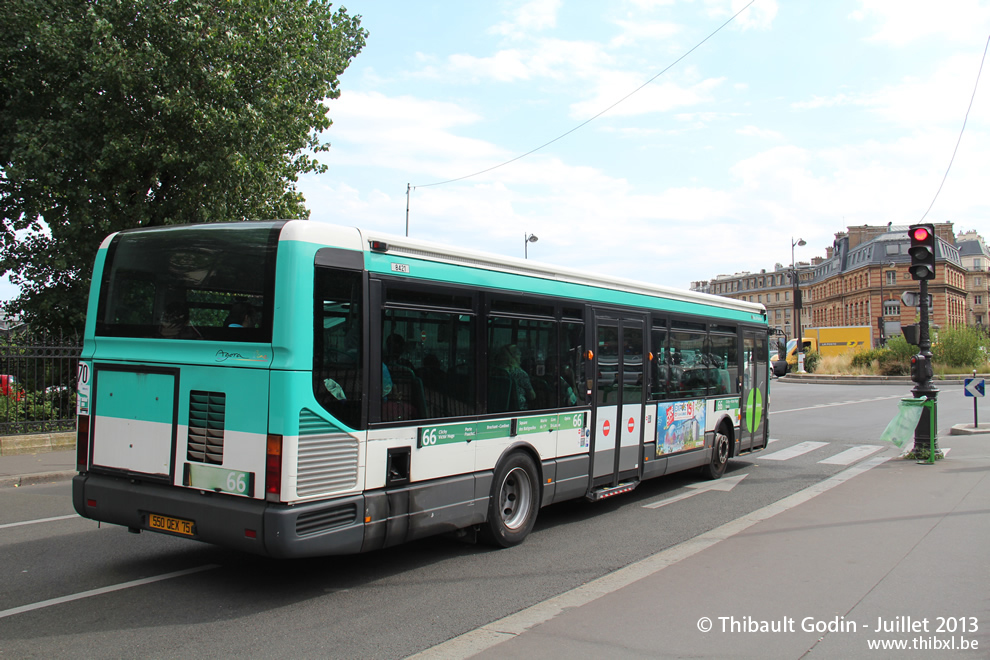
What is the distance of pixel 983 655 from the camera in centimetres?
426

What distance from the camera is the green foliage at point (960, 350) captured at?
42625mm

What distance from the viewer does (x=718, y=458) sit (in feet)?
36.8

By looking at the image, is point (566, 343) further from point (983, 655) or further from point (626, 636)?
point (983, 655)

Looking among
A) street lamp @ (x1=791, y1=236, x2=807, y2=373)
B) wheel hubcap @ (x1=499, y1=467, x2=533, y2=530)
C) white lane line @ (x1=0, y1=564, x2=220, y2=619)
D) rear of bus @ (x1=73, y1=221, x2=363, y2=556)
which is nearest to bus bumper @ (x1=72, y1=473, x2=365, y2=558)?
rear of bus @ (x1=73, y1=221, x2=363, y2=556)

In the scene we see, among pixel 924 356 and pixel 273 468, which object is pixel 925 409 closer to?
pixel 924 356

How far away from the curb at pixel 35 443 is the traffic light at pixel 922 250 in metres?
14.8

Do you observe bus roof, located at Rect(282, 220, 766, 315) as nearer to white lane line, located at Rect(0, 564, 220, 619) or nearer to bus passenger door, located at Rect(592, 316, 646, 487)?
bus passenger door, located at Rect(592, 316, 646, 487)

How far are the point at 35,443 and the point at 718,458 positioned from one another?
1125 cm

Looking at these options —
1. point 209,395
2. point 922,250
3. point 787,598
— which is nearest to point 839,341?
point 922,250

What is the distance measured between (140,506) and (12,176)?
11472 mm

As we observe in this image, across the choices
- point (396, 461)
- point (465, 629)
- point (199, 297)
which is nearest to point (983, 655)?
point (465, 629)

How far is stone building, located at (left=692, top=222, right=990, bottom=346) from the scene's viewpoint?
92625 mm

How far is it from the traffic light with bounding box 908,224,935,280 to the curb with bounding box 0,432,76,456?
48.4ft

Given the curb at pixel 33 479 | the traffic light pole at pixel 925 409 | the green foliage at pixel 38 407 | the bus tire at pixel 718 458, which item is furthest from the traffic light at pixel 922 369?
the green foliage at pixel 38 407
